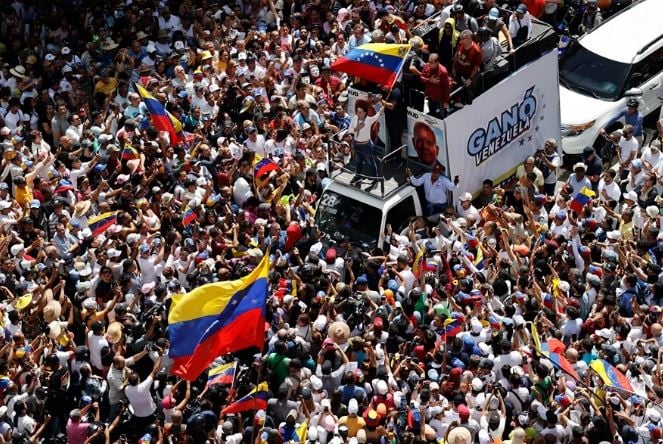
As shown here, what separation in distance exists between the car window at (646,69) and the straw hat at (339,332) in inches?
313

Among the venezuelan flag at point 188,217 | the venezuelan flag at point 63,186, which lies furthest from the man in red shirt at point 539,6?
the venezuelan flag at point 63,186

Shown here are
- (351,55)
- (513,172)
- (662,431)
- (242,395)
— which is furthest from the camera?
(513,172)

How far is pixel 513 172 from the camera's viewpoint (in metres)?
20.1

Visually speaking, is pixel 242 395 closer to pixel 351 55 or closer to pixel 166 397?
pixel 166 397

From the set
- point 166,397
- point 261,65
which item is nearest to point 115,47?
point 261,65

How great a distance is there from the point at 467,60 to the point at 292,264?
3.92m

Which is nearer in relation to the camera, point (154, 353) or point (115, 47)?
point (154, 353)

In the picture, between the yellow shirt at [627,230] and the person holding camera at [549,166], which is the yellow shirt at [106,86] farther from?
the yellow shirt at [627,230]

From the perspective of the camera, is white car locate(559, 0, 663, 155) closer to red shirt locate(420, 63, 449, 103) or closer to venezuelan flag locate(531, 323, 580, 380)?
red shirt locate(420, 63, 449, 103)

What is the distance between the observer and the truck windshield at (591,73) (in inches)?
843

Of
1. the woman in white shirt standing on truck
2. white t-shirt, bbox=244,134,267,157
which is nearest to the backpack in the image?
the woman in white shirt standing on truck

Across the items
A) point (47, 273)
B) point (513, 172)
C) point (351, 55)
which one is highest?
point (351, 55)

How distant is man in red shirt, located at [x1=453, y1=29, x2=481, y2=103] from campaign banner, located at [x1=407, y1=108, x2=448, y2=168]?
68 centimetres

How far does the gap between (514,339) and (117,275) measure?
5.49 meters
